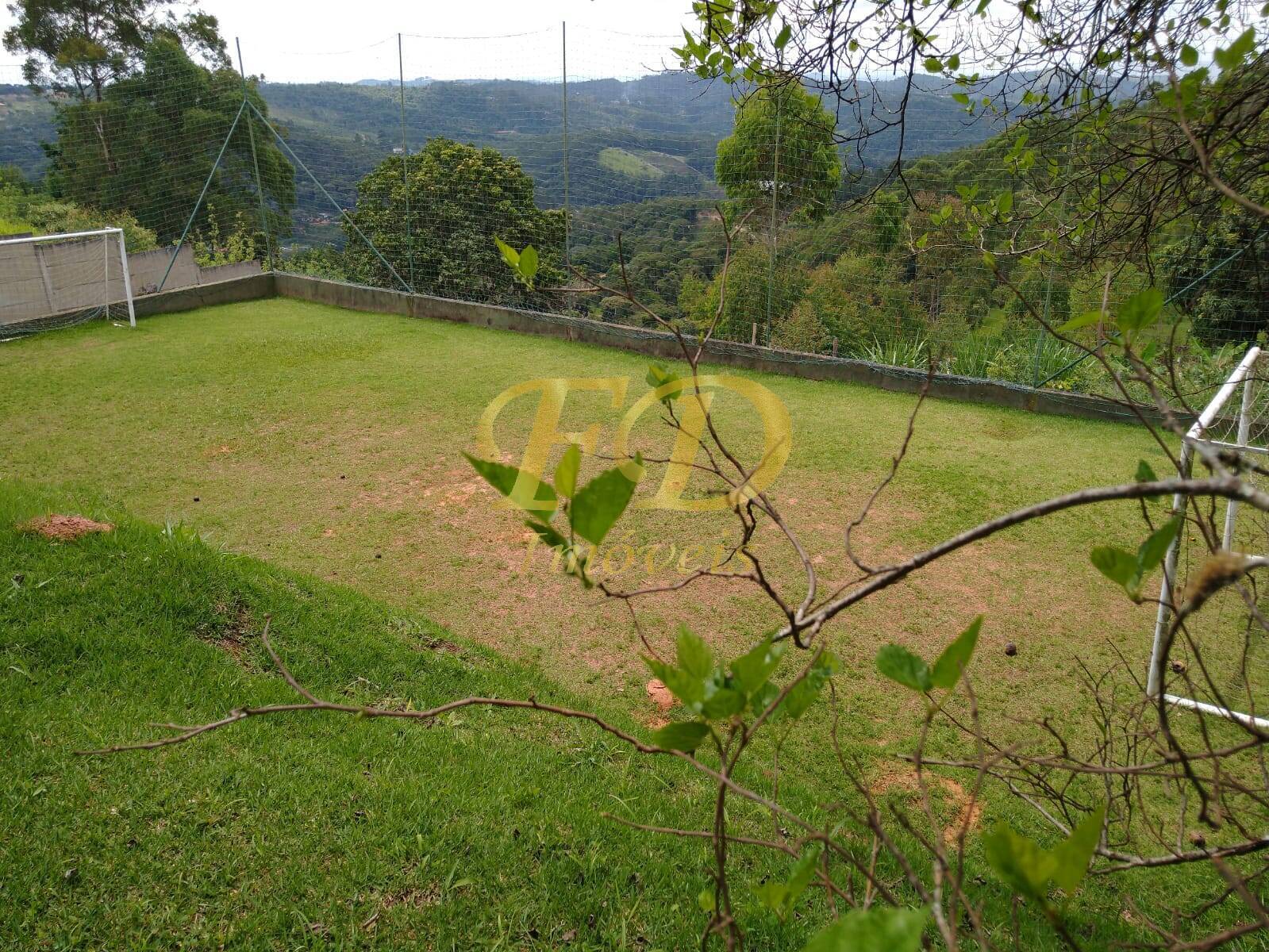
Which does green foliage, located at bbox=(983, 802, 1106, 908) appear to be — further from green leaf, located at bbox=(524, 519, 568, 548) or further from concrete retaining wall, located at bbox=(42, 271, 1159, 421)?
concrete retaining wall, located at bbox=(42, 271, 1159, 421)

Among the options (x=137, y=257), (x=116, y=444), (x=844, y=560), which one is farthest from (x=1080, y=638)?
(x=137, y=257)

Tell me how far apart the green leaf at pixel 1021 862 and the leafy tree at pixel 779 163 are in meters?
7.25

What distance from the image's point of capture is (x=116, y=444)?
5.58m

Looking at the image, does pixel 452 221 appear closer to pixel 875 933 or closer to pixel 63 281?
pixel 63 281

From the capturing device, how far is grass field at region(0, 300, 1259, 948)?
195 cm

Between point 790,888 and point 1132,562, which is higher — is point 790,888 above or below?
below

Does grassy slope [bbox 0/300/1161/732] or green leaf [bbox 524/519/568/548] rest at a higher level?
green leaf [bbox 524/519/568/548]

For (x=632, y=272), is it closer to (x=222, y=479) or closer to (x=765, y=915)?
(x=222, y=479)

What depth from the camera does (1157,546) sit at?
1.97 feet

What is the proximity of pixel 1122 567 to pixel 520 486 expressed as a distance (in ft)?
1.49

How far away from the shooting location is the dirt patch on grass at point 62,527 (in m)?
3.23

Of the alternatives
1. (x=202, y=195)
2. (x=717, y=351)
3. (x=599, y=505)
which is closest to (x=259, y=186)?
(x=202, y=195)

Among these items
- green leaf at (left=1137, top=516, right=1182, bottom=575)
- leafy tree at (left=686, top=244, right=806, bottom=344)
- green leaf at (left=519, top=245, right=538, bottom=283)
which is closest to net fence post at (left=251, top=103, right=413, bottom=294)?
leafy tree at (left=686, top=244, right=806, bottom=344)

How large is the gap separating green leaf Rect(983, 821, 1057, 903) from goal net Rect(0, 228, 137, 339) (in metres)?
9.43
